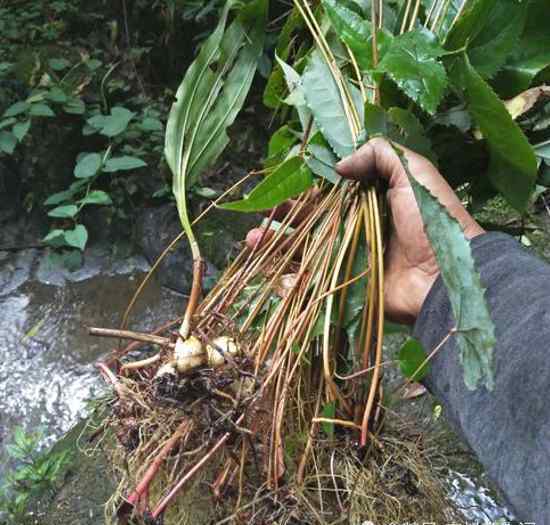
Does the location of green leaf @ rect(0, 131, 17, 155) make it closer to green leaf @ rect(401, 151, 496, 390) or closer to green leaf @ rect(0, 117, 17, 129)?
green leaf @ rect(0, 117, 17, 129)

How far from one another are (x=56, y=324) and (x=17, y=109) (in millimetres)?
767

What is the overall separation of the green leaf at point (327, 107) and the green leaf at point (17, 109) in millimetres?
1621

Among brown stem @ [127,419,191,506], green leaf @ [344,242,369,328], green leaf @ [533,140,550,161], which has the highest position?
green leaf @ [533,140,550,161]

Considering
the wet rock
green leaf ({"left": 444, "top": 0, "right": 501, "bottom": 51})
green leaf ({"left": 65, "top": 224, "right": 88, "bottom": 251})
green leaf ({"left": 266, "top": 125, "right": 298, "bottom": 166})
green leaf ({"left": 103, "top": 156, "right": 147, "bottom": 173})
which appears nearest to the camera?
green leaf ({"left": 444, "top": 0, "right": 501, "bottom": 51})

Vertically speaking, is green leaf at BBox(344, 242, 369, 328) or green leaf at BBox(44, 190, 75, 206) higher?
green leaf at BBox(344, 242, 369, 328)

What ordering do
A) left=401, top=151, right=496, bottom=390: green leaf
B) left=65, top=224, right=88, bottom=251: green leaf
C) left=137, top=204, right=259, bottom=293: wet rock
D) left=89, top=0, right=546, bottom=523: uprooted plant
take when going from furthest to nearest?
left=137, top=204, right=259, bottom=293: wet rock
left=65, top=224, right=88, bottom=251: green leaf
left=89, top=0, right=546, bottom=523: uprooted plant
left=401, top=151, right=496, bottom=390: green leaf

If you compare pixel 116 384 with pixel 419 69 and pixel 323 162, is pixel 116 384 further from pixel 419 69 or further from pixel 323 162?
pixel 419 69

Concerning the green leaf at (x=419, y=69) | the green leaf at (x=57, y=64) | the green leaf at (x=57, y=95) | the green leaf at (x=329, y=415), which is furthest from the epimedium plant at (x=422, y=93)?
the green leaf at (x=57, y=64)

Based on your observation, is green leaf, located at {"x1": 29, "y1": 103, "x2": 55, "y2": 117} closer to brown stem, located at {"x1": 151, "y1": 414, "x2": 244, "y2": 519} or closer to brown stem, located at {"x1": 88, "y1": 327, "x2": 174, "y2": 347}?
brown stem, located at {"x1": 88, "y1": 327, "x2": 174, "y2": 347}

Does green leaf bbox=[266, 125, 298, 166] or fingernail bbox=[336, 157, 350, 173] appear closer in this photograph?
fingernail bbox=[336, 157, 350, 173]

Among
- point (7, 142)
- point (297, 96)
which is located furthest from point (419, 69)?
point (7, 142)

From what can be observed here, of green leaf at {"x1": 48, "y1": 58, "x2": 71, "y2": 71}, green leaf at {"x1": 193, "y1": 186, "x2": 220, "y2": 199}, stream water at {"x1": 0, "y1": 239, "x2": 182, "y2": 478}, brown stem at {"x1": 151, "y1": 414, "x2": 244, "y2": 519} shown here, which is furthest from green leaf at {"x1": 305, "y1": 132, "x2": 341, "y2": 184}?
green leaf at {"x1": 48, "y1": 58, "x2": 71, "y2": 71}

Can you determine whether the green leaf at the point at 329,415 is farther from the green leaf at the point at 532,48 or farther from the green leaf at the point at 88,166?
the green leaf at the point at 88,166

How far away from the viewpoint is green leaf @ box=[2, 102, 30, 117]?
221cm
